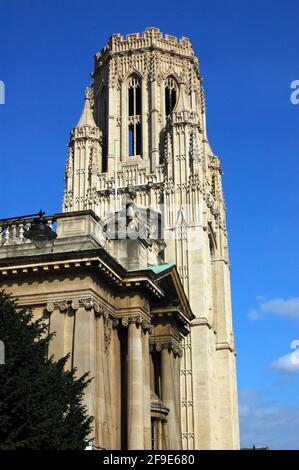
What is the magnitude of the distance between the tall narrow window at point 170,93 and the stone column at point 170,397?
5764cm

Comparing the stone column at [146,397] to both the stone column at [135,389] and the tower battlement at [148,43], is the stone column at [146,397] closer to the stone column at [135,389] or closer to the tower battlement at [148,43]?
the stone column at [135,389]

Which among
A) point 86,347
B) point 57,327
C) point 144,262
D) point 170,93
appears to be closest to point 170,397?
point 144,262

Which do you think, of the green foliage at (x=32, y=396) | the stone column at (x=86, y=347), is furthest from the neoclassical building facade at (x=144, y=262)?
the green foliage at (x=32, y=396)

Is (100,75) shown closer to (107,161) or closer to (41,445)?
(107,161)

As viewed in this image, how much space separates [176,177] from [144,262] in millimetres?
46419

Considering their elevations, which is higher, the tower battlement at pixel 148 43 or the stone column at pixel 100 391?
the tower battlement at pixel 148 43

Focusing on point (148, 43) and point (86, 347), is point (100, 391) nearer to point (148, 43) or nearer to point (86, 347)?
point (86, 347)

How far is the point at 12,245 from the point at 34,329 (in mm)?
8435

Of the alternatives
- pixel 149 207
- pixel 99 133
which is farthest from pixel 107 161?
pixel 149 207

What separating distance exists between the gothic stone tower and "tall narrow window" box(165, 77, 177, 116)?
4.7 inches

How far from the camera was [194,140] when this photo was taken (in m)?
85.8

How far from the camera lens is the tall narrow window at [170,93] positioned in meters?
94.8

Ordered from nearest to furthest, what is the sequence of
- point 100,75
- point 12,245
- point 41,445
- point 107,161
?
point 41,445
point 12,245
point 107,161
point 100,75

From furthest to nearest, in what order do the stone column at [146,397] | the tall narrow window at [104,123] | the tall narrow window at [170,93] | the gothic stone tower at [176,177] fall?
the tall narrow window at [170,93] → the tall narrow window at [104,123] → the gothic stone tower at [176,177] → the stone column at [146,397]
